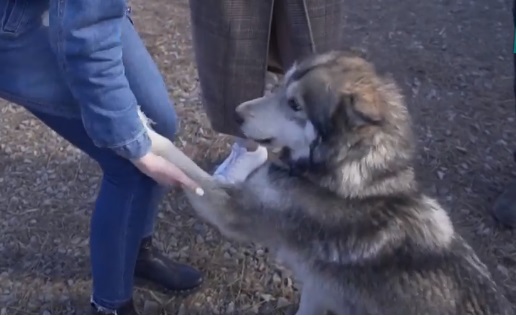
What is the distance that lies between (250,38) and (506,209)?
1.48m

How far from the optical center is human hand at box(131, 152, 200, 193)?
2.30 m

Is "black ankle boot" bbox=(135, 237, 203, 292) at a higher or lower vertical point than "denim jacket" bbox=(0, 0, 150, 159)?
lower

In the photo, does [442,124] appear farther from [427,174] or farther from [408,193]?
[408,193]

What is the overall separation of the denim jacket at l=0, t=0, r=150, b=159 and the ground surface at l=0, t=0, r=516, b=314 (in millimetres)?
1145

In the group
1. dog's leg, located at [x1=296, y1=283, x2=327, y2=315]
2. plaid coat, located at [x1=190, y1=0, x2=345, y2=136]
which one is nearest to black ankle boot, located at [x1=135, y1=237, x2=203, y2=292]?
dog's leg, located at [x1=296, y1=283, x2=327, y2=315]

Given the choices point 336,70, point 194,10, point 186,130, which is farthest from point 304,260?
point 186,130

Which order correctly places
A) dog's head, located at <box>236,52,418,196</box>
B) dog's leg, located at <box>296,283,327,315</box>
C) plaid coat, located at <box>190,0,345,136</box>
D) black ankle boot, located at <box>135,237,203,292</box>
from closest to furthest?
dog's head, located at <box>236,52,418,196</box>
dog's leg, located at <box>296,283,327,315</box>
plaid coat, located at <box>190,0,345,136</box>
black ankle boot, located at <box>135,237,203,292</box>

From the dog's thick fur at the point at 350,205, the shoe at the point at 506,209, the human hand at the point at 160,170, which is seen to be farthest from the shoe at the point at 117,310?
the shoe at the point at 506,209

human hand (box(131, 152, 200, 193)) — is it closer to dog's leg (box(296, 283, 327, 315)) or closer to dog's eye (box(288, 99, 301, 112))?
dog's eye (box(288, 99, 301, 112))

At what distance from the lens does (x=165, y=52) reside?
4.95 m

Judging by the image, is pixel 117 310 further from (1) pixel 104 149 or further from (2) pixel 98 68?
(2) pixel 98 68

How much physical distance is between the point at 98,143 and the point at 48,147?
1996 millimetres

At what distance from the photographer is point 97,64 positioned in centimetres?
207

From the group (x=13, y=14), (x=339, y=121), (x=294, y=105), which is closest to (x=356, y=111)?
(x=339, y=121)
